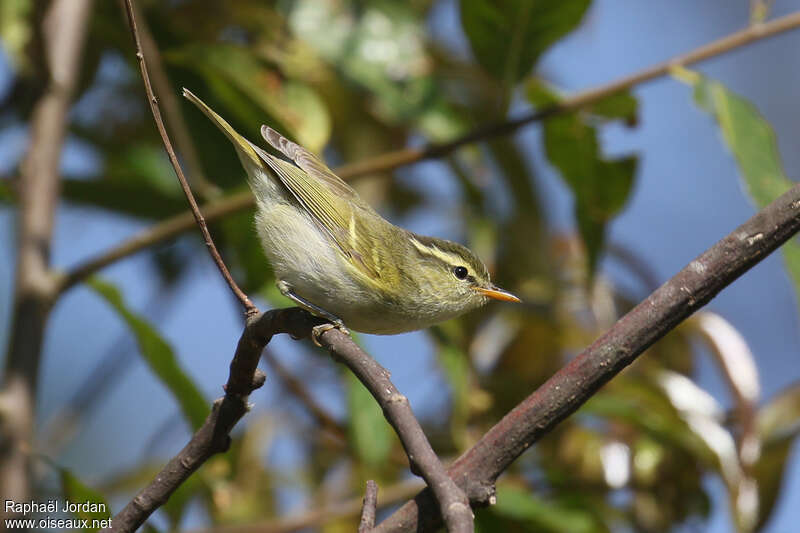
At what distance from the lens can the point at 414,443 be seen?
1194mm

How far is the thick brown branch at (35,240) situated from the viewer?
230 centimetres

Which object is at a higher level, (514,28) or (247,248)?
(514,28)

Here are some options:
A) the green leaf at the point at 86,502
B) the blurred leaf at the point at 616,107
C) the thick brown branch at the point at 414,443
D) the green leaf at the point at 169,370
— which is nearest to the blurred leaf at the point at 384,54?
the blurred leaf at the point at 616,107

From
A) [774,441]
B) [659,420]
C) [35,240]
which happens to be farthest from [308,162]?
[774,441]

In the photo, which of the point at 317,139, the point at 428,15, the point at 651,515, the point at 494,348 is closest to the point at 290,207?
the point at 317,139

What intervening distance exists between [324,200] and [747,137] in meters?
1.25

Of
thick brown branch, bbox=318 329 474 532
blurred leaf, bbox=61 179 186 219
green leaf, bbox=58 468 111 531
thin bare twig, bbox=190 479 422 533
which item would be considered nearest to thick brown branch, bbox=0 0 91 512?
green leaf, bbox=58 468 111 531

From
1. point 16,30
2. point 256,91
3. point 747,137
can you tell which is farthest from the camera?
point 16,30

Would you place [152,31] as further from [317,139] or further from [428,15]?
[428,15]

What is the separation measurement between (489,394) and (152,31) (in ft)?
6.22

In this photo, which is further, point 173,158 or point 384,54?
point 384,54

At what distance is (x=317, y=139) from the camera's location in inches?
120

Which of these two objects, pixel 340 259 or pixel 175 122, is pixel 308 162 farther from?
pixel 175 122

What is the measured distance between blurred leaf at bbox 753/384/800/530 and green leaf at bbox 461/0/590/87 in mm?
1492
